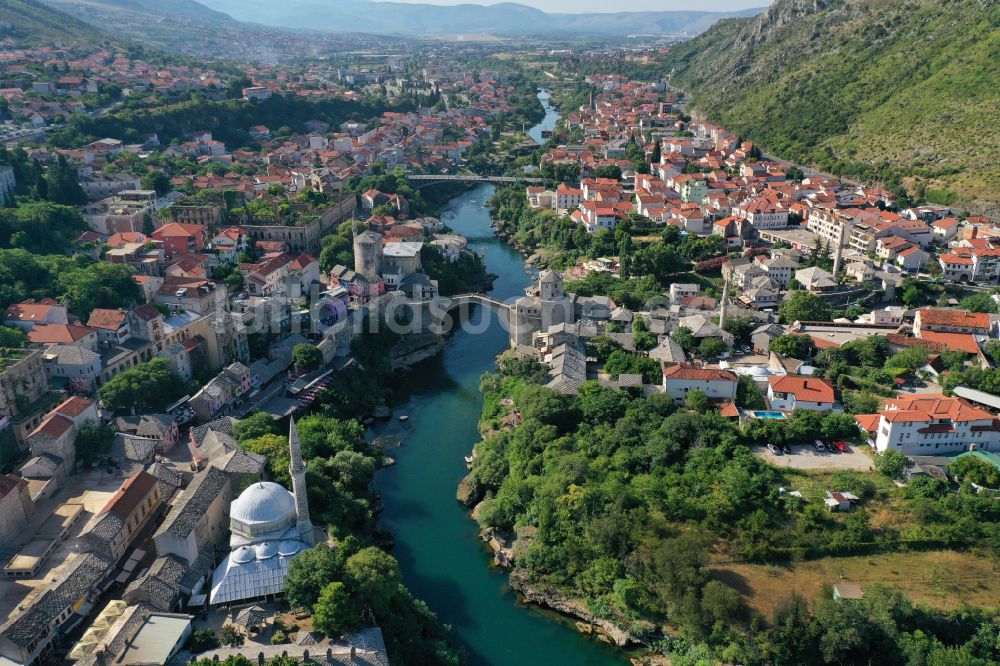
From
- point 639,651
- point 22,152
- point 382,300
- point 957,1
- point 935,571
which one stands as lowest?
point 639,651

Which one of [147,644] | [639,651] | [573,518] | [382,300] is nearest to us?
[147,644]

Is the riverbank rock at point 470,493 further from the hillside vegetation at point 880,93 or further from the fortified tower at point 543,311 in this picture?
the hillside vegetation at point 880,93

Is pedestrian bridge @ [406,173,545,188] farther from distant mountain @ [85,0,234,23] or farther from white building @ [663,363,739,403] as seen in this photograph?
distant mountain @ [85,0,234,23]

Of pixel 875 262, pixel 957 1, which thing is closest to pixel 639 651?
pixel 875 262

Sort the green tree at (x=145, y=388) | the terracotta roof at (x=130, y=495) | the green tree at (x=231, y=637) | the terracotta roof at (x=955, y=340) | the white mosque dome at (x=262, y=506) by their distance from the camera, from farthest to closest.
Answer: the terracotta roof at (x=955, y=340) → the green tree at (x=145, y=388) → the terracotta roof at (x=130, y=495) → the white mosque dome at (x=262, y=506) → the green tree at (x=231, y=637)

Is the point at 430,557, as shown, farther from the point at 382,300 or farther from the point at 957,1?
the point at 957,1

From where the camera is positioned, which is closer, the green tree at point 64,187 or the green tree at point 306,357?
the green tree at point 306,357

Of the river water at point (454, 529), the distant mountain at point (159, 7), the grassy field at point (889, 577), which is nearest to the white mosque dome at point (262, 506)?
the river water at point (454, 529)
